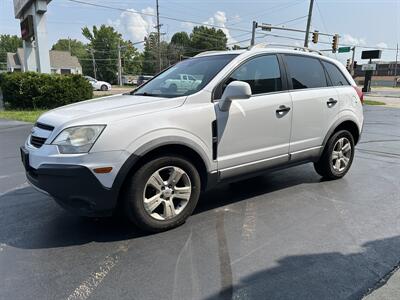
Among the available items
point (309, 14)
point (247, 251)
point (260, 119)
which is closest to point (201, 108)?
point (260, 119)

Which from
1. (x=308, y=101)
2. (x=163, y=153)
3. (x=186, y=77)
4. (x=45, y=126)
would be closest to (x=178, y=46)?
(x=308, y=101)

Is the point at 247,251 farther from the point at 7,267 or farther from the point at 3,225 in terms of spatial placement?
the point at 3,225

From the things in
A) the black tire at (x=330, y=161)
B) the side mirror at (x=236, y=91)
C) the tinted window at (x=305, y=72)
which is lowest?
the black tire at (x=330, y=161)

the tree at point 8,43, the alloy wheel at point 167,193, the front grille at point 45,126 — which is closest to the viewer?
the front grille at point 45,126

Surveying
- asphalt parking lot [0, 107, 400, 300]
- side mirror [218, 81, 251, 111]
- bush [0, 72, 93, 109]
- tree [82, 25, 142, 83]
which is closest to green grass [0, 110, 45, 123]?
bush [0, 72, 93, 109]

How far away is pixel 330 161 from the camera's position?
16.7 ft

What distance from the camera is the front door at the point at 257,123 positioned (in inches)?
151

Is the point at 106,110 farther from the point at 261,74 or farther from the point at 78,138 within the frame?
the point at 261,74

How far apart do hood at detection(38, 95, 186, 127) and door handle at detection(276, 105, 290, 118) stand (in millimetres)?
1229

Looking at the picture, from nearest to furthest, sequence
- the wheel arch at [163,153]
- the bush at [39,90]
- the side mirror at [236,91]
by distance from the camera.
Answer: the wheel arch at [163,153]
the side mirror at [236,91]
the bush at [39,90]

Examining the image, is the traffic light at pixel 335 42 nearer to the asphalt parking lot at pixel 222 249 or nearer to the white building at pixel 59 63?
the asphalt parking lot at pixel 222 249

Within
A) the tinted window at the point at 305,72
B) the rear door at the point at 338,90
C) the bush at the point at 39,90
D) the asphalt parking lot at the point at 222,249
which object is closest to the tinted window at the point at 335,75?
the rear door at the point at 338,90

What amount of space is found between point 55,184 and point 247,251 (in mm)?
1779

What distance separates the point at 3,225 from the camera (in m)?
3.79
